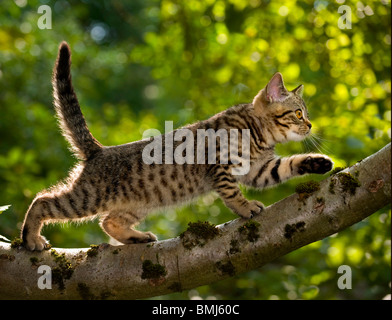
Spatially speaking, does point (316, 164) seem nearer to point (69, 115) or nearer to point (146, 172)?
point (146, 172)

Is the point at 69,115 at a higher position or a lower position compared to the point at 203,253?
higher

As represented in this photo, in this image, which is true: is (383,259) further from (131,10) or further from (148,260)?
(131,10)

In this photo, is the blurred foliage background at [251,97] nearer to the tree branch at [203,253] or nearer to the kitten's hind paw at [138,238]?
the kitten's hind paw at [138,238]

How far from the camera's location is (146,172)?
453 centimetres

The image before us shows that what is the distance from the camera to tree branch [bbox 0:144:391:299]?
3383mm

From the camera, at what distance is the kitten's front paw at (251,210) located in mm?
3959

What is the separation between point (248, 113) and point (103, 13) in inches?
386

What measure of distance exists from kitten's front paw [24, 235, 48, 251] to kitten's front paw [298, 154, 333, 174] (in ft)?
7.23

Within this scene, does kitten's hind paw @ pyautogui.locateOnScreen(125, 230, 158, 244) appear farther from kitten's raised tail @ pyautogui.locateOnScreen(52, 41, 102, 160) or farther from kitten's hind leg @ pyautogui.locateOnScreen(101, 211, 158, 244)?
kitten's raised tail @ pyautogui.locateOnScreen(52, 41, 102, 160)

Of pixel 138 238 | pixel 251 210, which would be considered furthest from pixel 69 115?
pixel 251 210

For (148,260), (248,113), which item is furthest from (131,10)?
(148,260)

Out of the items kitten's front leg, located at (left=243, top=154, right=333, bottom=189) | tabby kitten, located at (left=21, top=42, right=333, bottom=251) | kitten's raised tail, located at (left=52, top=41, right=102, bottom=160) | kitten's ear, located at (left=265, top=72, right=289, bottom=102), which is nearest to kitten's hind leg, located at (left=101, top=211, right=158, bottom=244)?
tabby kitten, located at (left=21, top=42, right=333, bottom=251)

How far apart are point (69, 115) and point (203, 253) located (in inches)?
79.4

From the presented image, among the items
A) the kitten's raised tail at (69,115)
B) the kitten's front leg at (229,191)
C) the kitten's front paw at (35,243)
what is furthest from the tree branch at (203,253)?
the kitten's raised tail at (69,115)
